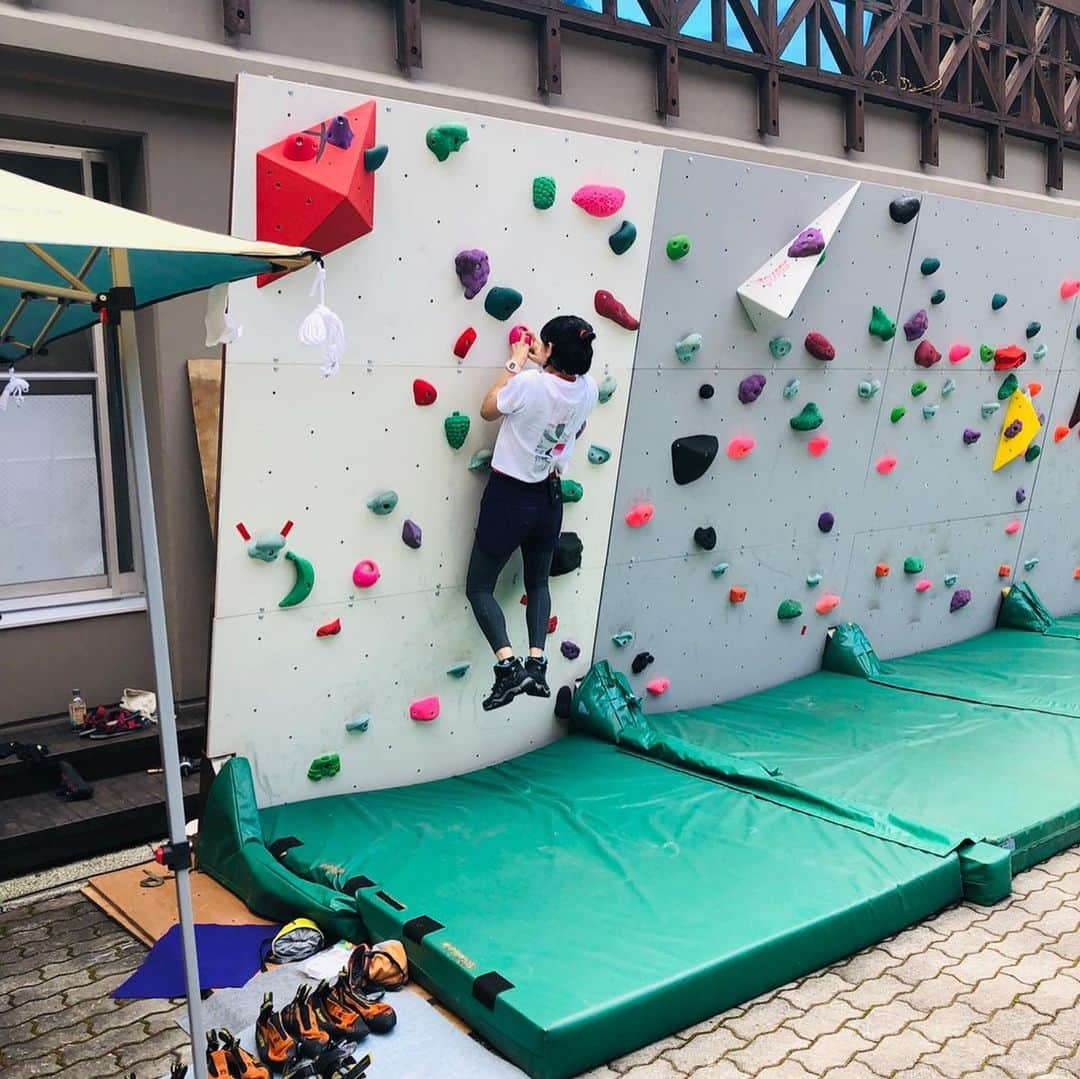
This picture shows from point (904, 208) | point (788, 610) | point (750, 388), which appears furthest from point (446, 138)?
point (788, 610)

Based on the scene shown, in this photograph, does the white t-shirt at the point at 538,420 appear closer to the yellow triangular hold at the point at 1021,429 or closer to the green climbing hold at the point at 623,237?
the green climbing hold at the point at 623,237

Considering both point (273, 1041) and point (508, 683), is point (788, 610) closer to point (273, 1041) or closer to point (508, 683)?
point (508, 683)

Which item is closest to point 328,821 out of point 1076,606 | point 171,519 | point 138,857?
point 138,857

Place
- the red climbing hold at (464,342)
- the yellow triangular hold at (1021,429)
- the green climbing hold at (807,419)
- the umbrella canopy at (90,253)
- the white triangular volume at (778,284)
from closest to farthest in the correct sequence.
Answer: the umbrella canopy at (90,253)
the red climbing hold at (464,342)
the white triangular volume at (778,284)
the green climbing hold at (807,419)
the yellow triangular hold at (1021,429)

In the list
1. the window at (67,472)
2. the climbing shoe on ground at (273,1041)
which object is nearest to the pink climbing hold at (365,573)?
the window at (67,472)

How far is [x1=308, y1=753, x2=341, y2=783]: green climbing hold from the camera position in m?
4.37

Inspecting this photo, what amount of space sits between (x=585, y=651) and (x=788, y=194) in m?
2.32

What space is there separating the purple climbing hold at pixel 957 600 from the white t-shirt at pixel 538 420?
3.64 m

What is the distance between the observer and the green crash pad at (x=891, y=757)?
4.22 m

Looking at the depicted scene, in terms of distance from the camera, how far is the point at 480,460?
455 cm

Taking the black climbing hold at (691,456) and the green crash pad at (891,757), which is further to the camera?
the black climbing hold at (691,456)

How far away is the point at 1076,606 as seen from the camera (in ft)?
26.8

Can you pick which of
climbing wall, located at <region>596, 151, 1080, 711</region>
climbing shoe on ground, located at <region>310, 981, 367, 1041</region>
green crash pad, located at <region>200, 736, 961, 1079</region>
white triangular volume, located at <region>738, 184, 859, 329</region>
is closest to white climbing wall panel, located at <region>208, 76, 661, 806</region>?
green crash pad, located at <region>200, 736, 961, 1079</region>

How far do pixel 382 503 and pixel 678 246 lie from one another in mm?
1761
